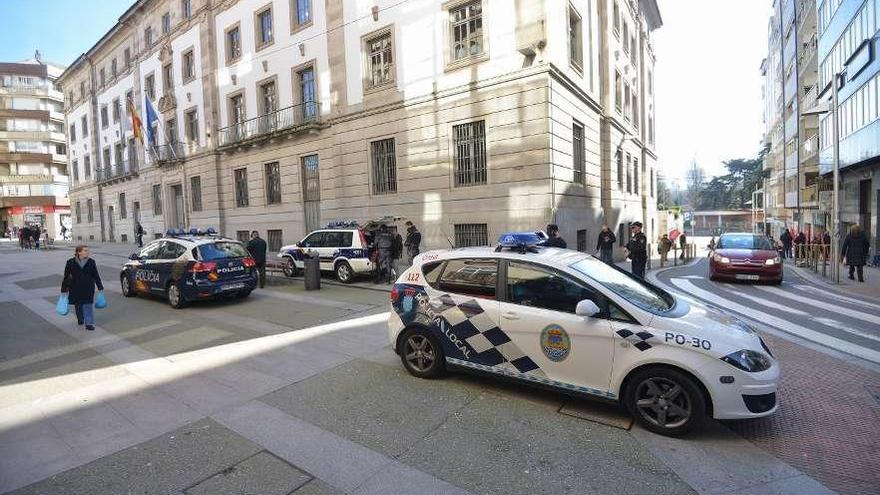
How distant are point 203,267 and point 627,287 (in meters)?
8.67

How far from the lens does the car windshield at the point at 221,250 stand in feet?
33.1

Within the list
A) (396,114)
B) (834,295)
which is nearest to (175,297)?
(396,114)

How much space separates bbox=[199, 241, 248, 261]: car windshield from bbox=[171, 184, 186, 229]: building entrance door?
2310 cm

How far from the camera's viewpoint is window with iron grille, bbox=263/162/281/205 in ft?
78.4

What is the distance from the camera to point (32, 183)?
59.5 m

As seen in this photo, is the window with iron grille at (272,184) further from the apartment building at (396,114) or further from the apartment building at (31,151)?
the apartment building at (31,151)

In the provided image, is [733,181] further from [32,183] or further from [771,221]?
[32,183]

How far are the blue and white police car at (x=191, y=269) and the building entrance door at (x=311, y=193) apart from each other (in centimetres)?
1068

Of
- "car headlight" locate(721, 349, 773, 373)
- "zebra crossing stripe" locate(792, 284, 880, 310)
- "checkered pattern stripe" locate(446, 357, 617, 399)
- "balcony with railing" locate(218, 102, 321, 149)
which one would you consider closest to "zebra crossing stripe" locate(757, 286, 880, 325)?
"zebra crossing stripe" locate(792, 284, 880, 310)

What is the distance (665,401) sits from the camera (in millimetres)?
4039

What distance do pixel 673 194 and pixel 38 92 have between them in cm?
12012

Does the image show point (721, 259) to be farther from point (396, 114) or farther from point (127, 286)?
point (127, 286)

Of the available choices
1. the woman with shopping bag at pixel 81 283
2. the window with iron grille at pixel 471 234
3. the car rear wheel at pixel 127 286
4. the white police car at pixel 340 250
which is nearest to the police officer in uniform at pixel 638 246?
the window with iron grille at pixel 471 234

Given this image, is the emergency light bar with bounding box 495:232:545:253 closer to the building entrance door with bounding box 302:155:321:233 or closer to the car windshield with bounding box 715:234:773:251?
the car windshield with bounding box 715:234:773:251
